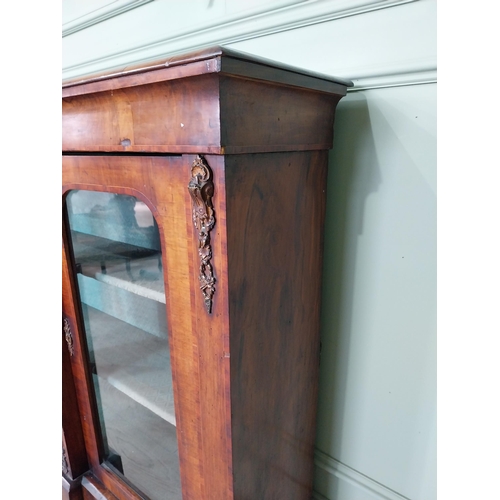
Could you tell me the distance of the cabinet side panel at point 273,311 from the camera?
420mm

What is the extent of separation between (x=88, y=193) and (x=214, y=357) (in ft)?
1.06

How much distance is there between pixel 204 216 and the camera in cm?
39

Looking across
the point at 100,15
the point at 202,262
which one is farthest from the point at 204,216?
the point at 100,15

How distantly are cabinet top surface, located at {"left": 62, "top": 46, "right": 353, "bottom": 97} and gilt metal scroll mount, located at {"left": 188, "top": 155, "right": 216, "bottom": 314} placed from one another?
0.08 m

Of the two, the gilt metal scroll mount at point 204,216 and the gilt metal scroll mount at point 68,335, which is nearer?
the gilt metal scroll mount at point 204,216

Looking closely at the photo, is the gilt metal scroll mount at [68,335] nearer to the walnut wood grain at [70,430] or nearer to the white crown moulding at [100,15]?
the walnut wood grain at [70,430]

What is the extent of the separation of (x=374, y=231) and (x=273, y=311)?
0.21 m

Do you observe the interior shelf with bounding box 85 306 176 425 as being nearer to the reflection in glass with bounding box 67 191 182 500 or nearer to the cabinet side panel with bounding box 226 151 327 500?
the reflection in glass with bounding box 67 191 182 500

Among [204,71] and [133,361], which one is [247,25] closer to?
[204,71]

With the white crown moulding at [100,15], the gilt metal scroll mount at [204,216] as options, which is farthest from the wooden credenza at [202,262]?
the white crown moulding at [100,15]
